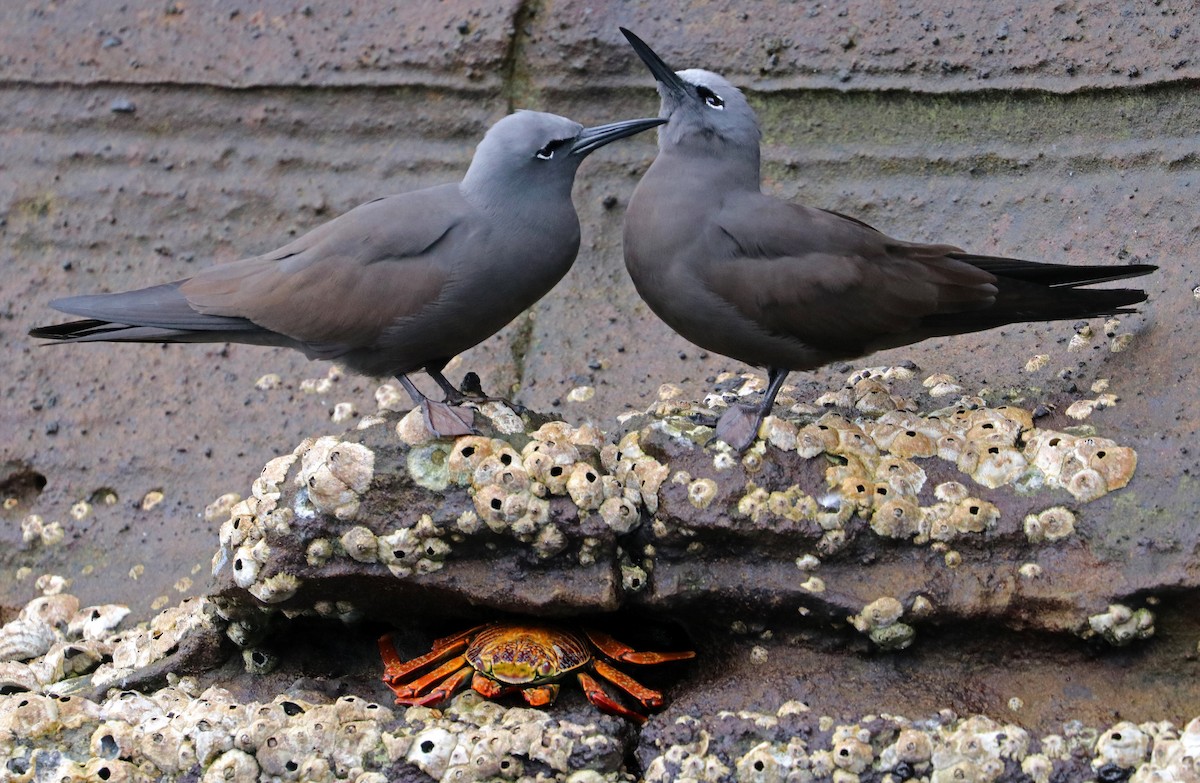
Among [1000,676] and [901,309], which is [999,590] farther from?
[901,309]

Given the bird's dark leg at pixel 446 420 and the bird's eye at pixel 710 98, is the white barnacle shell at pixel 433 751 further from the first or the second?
the bird's eye at pixel 710 98

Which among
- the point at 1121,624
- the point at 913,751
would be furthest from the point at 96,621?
the point at 1121,624

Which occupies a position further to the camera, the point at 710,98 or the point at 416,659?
the point at 710,98

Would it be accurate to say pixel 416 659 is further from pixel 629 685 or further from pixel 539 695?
pixel 629 685

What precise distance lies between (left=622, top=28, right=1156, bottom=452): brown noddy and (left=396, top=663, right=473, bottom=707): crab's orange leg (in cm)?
106

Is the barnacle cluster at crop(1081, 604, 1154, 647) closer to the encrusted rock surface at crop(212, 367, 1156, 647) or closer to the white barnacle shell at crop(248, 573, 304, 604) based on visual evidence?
the encrusted rock surface at crop(212, 367, 1156, 647)

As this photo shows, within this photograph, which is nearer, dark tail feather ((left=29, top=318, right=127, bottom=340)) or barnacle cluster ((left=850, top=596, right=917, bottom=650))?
barnacle cluster ((left=850, top=596, right=917, bottom=650))

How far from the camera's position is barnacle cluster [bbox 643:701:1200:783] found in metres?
2.93

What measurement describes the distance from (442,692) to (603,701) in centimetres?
40

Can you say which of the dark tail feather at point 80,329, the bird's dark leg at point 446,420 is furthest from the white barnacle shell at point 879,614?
the dark tail feather at point 80,329

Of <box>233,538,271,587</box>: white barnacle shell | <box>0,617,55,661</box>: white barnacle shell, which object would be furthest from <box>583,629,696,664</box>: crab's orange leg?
<box>0,617,55,661</box>: white barnacle shell

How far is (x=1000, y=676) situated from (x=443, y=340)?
5.49 ft

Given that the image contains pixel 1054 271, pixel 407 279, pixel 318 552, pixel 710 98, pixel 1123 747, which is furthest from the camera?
pixel 710 98

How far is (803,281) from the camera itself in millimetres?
3709
